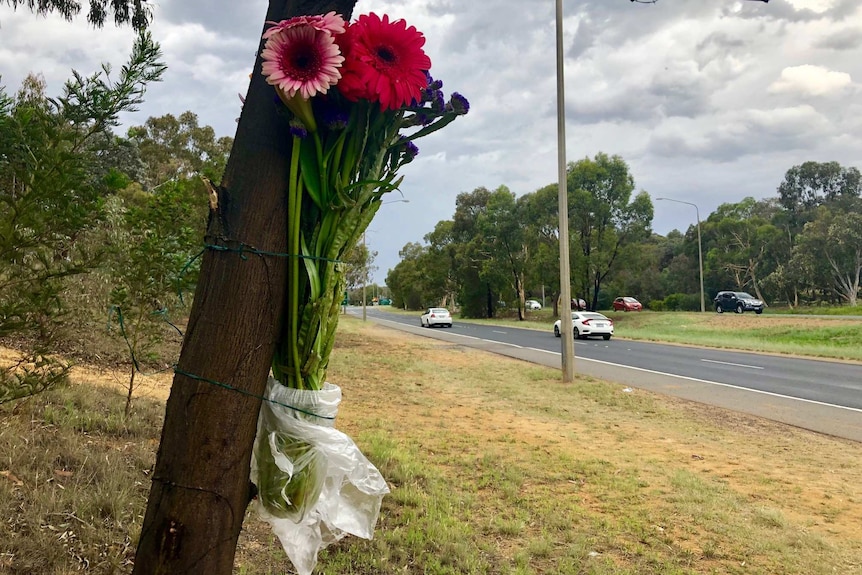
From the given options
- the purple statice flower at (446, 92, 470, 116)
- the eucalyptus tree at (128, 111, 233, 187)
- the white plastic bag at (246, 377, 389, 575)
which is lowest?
the white plastic bag at (246, 377, 389, 575)

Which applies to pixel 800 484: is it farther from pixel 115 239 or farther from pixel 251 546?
pixel 115 239

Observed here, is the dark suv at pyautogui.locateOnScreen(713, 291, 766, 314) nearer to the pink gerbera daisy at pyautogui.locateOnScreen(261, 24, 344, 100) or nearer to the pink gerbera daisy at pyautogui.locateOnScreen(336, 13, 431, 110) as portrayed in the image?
the pink gerbera daisy at pyautogui.locateOnScreen(336, 13, 431, 110)

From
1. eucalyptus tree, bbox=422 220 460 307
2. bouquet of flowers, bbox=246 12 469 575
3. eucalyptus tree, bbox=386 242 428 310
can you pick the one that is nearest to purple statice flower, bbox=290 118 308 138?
bouquet of flowers, bbox=246 12 469 575

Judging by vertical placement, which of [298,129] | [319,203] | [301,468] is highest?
[298,129]

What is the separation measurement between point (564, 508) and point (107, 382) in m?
5.12

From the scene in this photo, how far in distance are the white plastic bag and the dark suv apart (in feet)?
131

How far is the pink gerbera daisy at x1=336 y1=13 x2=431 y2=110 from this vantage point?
1.64 metres

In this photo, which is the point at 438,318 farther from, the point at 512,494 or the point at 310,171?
the point at 310,171

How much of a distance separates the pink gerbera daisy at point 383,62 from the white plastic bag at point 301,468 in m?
0.86

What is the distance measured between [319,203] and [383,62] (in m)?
0.44

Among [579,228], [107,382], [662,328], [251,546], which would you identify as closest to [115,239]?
[107,382]

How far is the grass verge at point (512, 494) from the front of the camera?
2.96m

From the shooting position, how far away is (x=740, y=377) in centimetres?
1335

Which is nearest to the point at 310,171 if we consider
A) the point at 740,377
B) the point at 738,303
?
the point at 740,377
